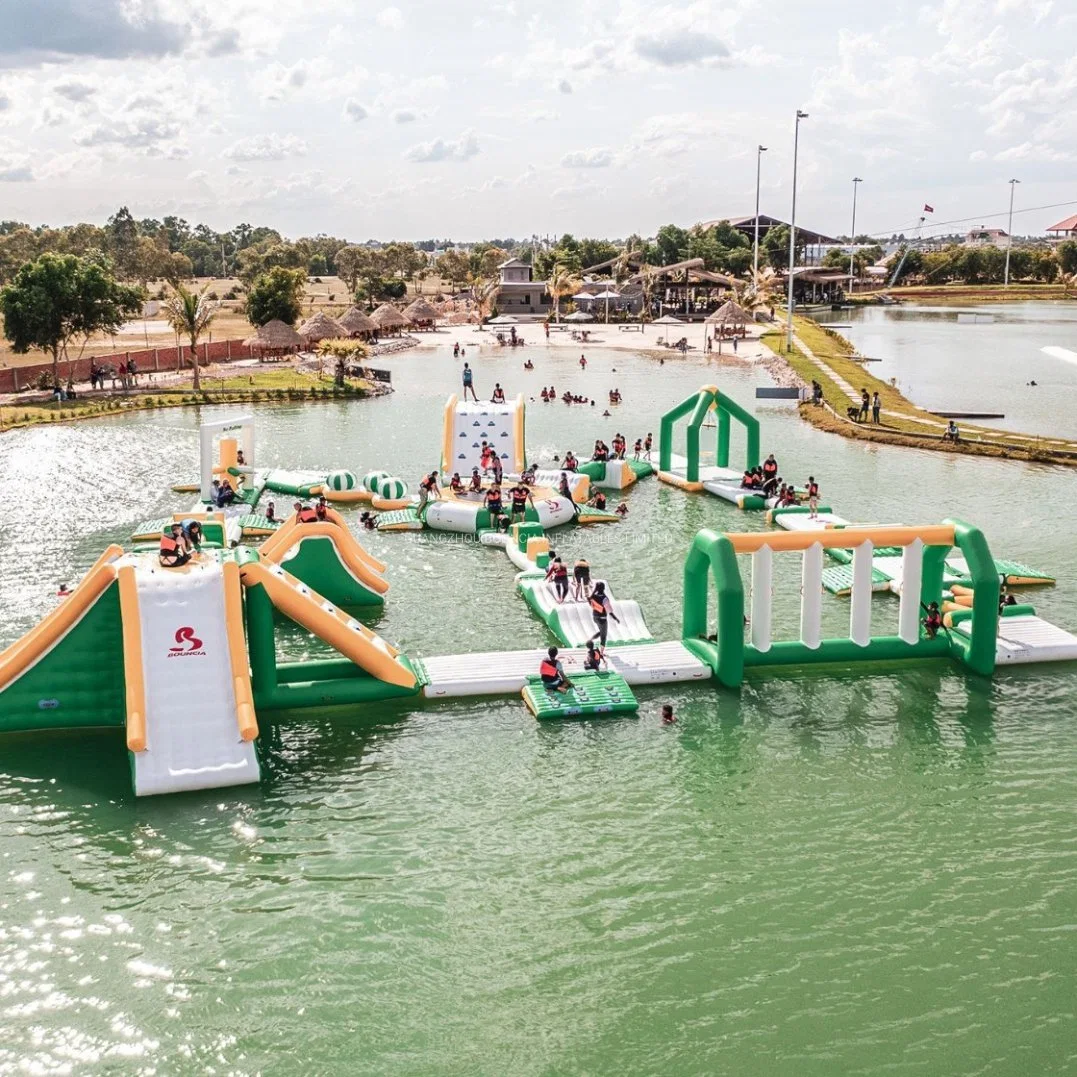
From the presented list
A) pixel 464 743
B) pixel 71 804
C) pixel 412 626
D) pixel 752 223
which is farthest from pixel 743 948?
pixel 752 223

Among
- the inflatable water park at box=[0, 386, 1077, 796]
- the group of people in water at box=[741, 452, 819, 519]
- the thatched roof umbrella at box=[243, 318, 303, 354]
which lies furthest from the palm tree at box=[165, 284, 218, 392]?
the group of people in water at box=[741, 452, 819, 519]

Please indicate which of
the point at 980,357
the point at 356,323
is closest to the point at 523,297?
the point at 356,323

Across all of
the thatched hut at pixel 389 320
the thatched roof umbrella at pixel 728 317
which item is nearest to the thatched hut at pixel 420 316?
the thatched hut at pixel 389 320

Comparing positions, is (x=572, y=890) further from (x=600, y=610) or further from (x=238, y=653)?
(x=600, y=610)

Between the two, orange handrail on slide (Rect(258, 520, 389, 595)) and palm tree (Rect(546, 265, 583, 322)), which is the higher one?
palm tree (Rect(546, 265, 583, 322))

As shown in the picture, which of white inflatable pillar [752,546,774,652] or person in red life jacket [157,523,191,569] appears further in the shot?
white inflatable pillar [752,546,774,652]

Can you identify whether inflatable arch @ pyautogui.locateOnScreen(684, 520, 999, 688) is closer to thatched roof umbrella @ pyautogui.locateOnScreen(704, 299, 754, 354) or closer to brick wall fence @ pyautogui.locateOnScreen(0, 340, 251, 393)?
brick wall fence @ pyautogui.locateOnScreen(0, 340, 251, 393)

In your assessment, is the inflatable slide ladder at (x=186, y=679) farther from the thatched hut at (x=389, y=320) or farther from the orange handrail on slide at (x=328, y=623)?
the thatched hut at (x=389, y=320)
